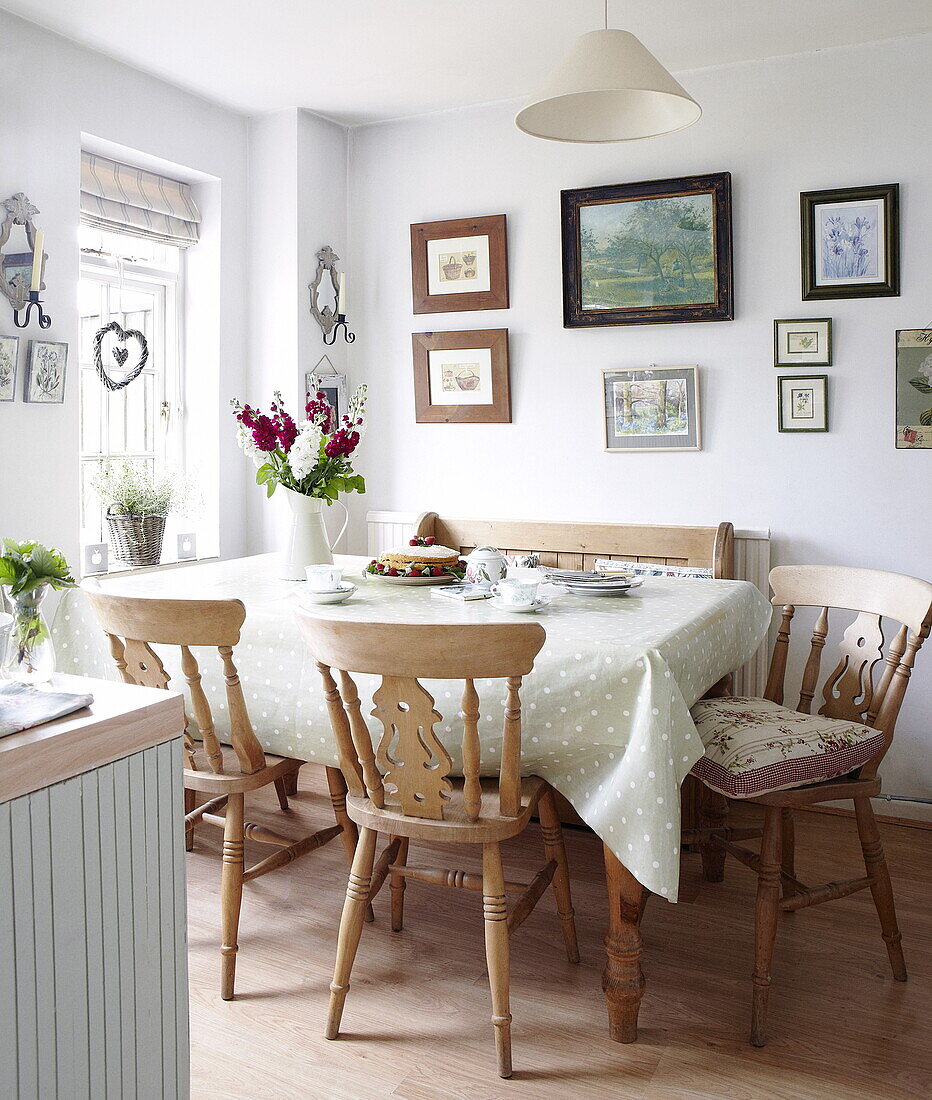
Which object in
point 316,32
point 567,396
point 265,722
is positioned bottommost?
point 265,722

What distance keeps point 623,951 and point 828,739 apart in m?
0.64

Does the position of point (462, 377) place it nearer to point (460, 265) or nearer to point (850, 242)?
point (460, 265)

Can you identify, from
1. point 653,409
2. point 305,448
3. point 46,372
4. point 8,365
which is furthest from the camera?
point 653,409

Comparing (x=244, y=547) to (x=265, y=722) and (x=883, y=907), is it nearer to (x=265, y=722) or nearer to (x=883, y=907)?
(x=265, y=722)

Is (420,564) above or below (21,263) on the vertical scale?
below

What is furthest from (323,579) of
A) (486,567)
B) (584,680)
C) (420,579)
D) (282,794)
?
(282,794)

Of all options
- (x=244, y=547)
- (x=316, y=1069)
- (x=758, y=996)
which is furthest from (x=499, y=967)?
(x=244, y=547)

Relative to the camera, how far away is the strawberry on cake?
2678 millimetres

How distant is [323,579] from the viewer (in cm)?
242

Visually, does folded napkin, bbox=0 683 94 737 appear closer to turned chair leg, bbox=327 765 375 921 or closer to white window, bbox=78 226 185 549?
turned chair leg, bbox=327 765 375 921

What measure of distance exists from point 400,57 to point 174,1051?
3.12 meters

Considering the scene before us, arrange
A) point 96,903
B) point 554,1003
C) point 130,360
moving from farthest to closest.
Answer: point 130,360 < point 554,1003 < point 96,903

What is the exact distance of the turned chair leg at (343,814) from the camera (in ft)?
7.75

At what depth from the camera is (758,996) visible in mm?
1994
